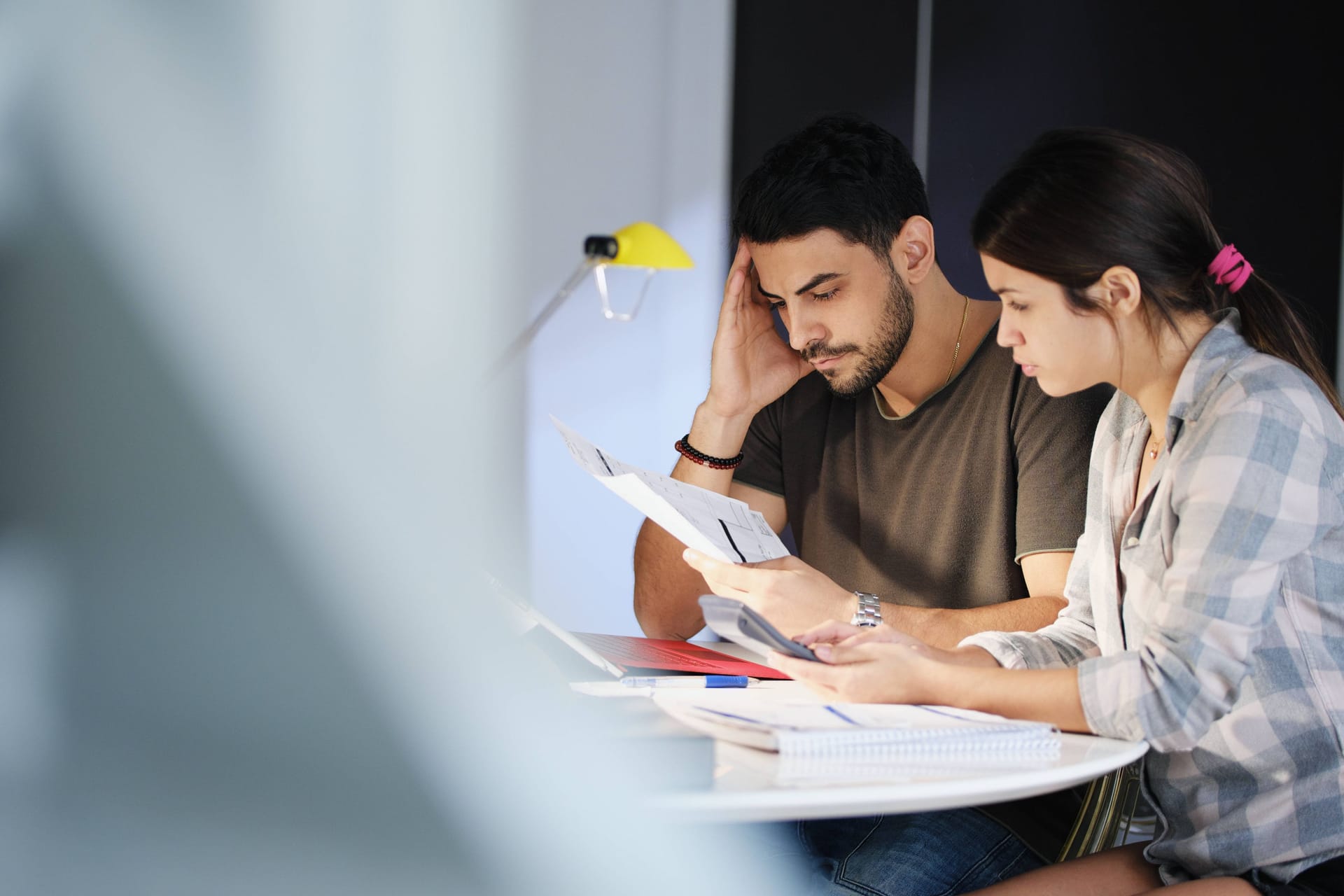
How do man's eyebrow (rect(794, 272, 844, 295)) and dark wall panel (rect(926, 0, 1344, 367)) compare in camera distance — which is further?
dark wall panel (rect(926, 0, 1344, 367))

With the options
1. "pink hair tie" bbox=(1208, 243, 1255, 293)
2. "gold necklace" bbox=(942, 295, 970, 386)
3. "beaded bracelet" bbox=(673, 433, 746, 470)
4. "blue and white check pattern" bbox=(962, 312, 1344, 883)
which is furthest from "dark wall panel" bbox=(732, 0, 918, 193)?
"blue and white check pattern" bbox=(962, 312, 1344, 883)

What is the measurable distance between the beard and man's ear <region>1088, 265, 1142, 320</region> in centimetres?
70

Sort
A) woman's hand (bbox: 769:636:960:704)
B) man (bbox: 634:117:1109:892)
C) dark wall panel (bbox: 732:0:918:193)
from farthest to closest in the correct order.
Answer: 1. dark wall panel (bbox: 732:0:918:193)
2. man (bbox: 634:117:1109:892)
3. woman's hand (bbox: 769:636:960:704)

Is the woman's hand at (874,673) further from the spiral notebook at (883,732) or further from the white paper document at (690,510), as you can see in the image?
the white paper document at (690,510)

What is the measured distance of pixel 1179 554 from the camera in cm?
107

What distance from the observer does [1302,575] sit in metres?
1.09

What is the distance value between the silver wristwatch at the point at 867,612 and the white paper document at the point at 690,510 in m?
0.12

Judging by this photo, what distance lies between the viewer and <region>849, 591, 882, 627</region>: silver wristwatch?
154cm

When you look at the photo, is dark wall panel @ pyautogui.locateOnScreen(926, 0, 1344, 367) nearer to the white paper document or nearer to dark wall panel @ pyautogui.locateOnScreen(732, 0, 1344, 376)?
dark wall panel @ pyautogui.locateOnScreen(732, 0, 1344, 376)

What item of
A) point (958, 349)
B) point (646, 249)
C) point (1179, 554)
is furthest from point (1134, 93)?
point (1179, 554)

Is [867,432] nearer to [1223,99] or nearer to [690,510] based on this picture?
[690,510]

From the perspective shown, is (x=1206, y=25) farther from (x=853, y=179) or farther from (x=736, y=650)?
(x=736, y=650)

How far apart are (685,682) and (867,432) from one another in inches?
31.0

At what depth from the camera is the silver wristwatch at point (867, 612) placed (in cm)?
154
